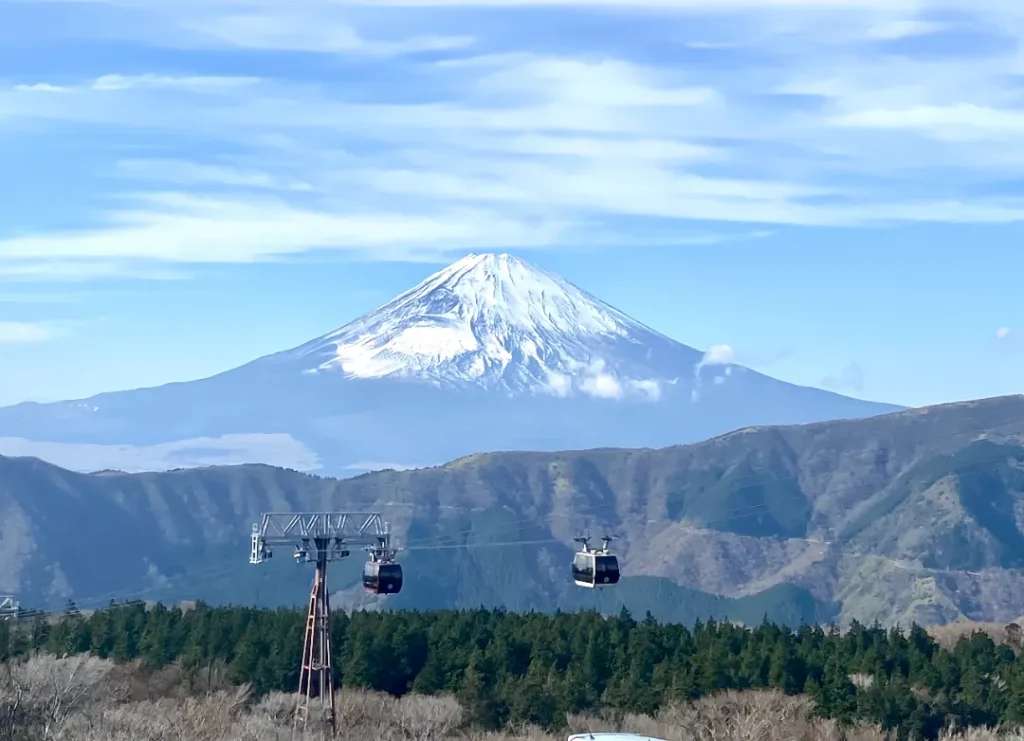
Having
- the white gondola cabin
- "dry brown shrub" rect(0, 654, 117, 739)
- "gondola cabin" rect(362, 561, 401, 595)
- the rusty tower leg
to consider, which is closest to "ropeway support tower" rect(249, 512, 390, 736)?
the rusty tower leg

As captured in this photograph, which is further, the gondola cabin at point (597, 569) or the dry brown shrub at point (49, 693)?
the gondola cabin at point (597, 569)

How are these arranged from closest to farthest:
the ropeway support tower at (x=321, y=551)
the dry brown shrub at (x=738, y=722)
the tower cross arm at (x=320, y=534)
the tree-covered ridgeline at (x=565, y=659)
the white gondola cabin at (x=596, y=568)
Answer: the white gondola cabin at (x=596, y=568) < the ropeway support tower at (x=321, y=551) < the tower cross arm at (x=320, y=534) < the dry brown shrub at (x=738, y=722) < the tree-covered ridgeline at (x=565, y=659)

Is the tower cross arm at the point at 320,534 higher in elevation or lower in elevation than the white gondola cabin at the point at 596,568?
higher

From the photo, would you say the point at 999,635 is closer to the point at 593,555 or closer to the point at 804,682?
the point at 804,682

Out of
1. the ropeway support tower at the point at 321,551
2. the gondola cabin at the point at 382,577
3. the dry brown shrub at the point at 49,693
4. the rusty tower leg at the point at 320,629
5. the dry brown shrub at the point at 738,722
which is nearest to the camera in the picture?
the dry brown shrub at the point at 49,693

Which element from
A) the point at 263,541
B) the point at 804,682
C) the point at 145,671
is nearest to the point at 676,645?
the point at 804,682

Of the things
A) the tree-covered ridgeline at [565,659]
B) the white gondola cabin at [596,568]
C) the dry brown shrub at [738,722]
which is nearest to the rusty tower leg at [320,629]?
the white gondola cabin at [596,568]

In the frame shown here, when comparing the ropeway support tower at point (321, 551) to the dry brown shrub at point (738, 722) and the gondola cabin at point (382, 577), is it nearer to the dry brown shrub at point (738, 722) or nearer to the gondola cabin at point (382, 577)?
the gondola cabin at point (382, 577)
